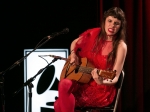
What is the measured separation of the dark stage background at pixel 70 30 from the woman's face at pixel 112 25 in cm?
47

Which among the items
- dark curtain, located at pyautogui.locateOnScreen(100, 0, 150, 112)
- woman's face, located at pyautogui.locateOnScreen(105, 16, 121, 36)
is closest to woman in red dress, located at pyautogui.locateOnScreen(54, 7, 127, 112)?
woman's face, located at pyautogui.locateOnScreen(105, 16, 121, 36)

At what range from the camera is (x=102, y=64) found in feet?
7.62

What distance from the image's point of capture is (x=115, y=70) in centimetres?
209

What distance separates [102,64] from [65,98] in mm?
386

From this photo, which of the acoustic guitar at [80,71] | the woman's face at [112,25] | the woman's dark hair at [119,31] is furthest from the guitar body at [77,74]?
the woman's face at [112,25]

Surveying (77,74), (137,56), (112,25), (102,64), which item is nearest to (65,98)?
(77,74)

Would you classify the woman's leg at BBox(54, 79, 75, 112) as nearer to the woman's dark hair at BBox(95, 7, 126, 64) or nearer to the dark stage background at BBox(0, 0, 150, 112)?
the woman's dark hair at BBox(95, 7, 126, 64)

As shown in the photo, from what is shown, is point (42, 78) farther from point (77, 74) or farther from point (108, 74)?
point (108, 74)

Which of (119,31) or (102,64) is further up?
(119,31)

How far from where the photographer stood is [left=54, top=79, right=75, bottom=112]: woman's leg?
7.30 feet

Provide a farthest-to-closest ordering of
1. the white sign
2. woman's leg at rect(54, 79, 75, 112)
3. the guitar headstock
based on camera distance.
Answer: the white sign → woman's leg at rect(54, 79, 75, 112) → the guitar headstock

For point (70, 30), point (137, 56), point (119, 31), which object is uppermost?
point (70, 30)

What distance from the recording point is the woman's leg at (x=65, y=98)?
7.30 ft

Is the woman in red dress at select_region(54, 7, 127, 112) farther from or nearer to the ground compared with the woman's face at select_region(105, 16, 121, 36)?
nearer to the ground
